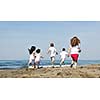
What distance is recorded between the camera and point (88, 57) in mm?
3176

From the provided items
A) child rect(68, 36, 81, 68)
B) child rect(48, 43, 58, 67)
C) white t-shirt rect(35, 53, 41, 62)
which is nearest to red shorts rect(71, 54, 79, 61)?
child rect(68, 36, 81, 68)

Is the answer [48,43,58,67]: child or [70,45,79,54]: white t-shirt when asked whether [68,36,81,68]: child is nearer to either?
[70,45,79,54]: white t-shirt

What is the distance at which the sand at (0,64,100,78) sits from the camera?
3197 millimetres

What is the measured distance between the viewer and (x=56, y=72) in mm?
3215

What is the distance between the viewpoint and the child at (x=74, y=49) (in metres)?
3.19

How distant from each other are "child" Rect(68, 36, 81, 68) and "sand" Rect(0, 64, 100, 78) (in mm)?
67

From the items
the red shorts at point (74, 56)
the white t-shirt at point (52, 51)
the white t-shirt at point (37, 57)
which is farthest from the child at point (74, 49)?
the white t-shirt at point (37, 57)

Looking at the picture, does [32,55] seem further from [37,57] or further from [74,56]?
[74,56]

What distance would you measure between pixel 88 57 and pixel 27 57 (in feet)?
1.73

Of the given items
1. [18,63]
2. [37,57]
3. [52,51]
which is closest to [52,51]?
[52,51]
